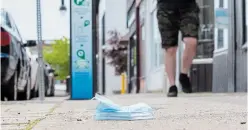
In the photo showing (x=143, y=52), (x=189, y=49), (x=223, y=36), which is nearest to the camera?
(x=189, y=49)

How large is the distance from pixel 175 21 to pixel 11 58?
230cm

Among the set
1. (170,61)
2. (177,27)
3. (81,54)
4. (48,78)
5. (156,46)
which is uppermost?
(156,46)

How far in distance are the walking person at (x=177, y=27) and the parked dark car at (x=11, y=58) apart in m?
2.08

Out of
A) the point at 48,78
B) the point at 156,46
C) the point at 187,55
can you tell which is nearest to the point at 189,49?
the point at 187,55

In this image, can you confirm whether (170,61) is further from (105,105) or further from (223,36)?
(223,36)

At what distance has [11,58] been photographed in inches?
306

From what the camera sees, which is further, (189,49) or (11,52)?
(11,52)

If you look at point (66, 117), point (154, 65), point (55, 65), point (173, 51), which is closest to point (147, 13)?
point (154, 65)

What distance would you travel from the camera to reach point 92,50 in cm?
750

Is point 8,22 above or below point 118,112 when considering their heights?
above

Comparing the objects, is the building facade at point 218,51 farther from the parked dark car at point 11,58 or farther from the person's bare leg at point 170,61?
the parked dark car at point 11,58

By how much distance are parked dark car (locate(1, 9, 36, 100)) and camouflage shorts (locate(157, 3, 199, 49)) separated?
208cm

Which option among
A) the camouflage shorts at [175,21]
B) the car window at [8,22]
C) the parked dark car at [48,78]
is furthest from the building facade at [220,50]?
the car window at [8,22]

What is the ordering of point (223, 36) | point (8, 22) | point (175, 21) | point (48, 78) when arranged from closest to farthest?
point (175, 21) < point (8, 22) < point (223, 36) < point (48, 78)
